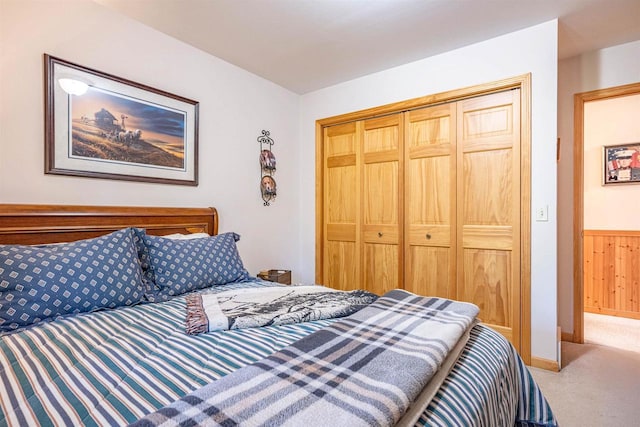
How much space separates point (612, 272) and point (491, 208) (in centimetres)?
229

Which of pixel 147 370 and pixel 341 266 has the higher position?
pixel 147 370

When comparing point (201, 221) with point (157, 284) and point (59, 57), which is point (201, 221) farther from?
point (59, 57)

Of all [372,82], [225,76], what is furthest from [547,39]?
[225,76]

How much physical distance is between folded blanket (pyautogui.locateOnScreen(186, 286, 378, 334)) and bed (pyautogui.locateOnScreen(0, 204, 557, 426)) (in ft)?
0.13

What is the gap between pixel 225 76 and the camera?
2.80 m

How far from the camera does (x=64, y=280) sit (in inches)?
53.8

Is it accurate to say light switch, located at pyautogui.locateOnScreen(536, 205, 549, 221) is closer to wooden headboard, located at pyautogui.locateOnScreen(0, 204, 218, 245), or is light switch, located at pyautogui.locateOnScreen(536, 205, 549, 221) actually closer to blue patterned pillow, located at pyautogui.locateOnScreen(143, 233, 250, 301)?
→ blue patterned pillow, located at pyautogui.locateOnScreen(143, 233, 250, 301)

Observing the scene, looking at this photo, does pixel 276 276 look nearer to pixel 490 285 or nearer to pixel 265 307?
pixel 265 307

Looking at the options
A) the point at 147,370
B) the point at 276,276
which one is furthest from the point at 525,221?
the point at 147,370

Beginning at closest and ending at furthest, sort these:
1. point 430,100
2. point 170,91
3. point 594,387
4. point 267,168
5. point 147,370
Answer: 1. point 147,370
2. point 594,387
3. point 170,91
4. point 430,100
5. point 267,168

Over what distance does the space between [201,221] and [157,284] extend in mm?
810

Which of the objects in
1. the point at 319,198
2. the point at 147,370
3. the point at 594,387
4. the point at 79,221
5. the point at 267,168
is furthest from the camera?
the point at 319,198

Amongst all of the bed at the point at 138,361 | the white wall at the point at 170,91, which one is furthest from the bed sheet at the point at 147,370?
the white wall at the point at 170,91

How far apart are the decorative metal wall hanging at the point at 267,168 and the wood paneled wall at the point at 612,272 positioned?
3.70 meters
